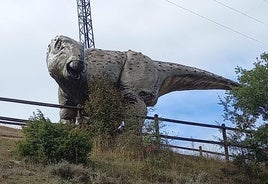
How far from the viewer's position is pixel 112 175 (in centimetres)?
1211

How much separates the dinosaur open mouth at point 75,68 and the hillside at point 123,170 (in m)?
2.17

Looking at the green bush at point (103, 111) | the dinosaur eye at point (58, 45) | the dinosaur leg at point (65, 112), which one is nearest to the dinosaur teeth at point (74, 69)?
the green bush at point (103, 111)

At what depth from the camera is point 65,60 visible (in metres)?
14.8

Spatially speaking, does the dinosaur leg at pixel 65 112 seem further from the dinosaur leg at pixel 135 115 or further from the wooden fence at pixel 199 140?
the wooden fence at pixel 199 140

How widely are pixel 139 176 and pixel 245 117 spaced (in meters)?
3.63

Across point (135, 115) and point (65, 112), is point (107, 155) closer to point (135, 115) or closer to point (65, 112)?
point (135, 115)

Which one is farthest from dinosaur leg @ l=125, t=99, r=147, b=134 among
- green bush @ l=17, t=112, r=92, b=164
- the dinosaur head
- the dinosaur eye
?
the dinosaur eye

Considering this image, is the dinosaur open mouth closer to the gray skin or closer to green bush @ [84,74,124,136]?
the gray skin

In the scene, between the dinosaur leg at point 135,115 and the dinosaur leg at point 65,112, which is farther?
the dinosaur leg at point 65,112

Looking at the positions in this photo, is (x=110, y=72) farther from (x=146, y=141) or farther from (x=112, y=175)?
(x=112, y=175)

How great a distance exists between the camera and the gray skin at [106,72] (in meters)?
14.8

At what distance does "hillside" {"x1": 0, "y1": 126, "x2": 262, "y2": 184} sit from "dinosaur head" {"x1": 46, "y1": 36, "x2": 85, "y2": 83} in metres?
2.06

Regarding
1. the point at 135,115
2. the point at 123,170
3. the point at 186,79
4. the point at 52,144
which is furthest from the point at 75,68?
the point at 186,79

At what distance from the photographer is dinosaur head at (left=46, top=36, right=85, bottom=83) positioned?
47.7 ft
